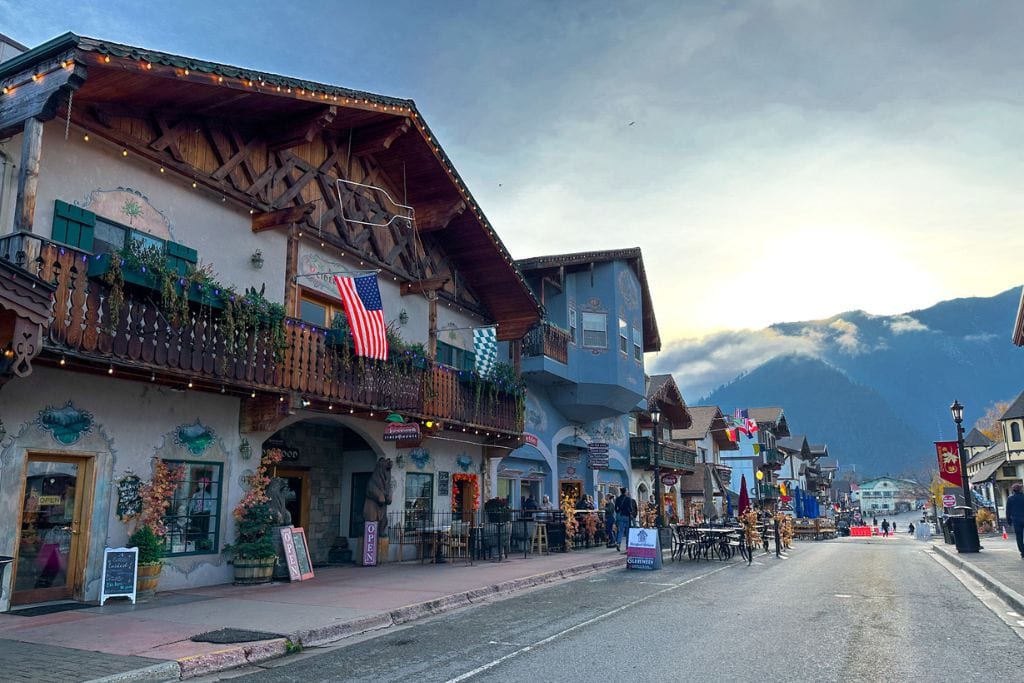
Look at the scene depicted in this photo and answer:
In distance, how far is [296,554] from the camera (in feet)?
47.4

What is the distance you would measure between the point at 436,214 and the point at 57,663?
583 inches

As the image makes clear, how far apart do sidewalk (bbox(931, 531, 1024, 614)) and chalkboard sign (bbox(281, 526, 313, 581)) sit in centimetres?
1196

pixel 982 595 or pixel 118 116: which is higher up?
pixel 118 116

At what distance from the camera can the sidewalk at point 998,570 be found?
12.1 meters

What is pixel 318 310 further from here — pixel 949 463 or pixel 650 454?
pixel 949 463

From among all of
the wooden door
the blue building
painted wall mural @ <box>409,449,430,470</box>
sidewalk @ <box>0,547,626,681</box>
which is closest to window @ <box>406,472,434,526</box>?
painted wall mural @ <box>409,449,430,470</box>

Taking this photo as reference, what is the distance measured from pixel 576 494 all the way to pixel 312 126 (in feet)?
63.6

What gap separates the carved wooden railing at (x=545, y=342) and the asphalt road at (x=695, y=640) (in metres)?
12.1

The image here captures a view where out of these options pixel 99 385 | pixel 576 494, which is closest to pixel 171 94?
pixel 99 385

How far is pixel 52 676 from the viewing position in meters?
6.79

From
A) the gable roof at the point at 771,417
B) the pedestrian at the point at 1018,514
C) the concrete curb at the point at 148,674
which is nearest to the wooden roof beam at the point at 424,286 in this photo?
the concrete curb at the point at 148,674

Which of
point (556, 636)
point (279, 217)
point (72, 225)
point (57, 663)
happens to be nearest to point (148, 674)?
point (57, 663)

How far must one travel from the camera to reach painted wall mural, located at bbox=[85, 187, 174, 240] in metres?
11.9

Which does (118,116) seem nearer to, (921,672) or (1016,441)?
Result: (921,672)
